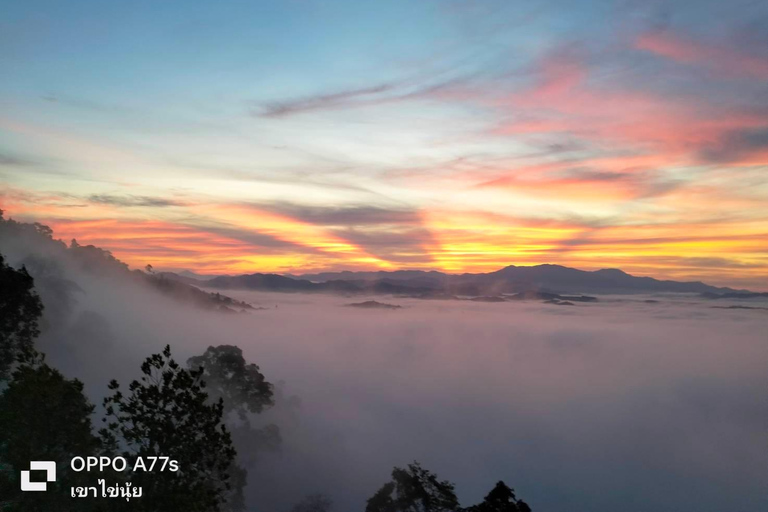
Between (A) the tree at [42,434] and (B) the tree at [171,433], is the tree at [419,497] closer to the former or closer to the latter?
(B) the tree at [171,433]

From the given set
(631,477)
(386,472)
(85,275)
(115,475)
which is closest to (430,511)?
(115,475)

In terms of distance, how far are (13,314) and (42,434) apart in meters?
15.4

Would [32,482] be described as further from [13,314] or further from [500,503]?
[500,503]

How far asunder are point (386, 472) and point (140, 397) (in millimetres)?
106041

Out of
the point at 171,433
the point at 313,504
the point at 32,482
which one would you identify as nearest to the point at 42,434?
the point at 32,482

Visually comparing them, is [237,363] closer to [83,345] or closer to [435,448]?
[83,345]

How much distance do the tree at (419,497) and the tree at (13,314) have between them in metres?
26.2

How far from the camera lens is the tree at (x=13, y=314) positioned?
2950 cm

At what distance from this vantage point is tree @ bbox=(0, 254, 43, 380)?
29500 millimetres

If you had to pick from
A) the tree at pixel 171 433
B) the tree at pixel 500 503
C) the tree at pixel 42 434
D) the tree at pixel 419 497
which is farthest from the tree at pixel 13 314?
the tree at pixel 500 503

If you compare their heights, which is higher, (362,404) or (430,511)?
(430,511)

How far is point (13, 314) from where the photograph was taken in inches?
1178

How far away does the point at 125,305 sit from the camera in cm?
15188

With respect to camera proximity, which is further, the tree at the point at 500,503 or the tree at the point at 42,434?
the tree at the point at 500,503
